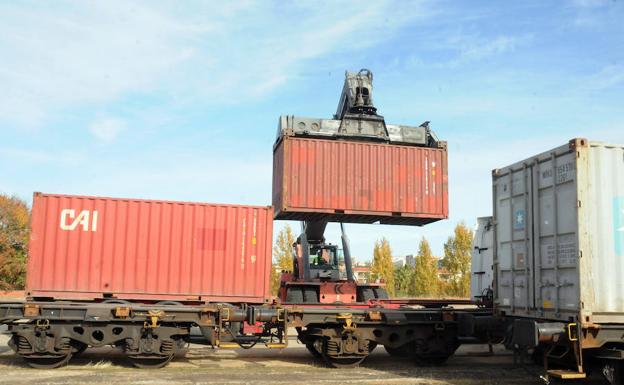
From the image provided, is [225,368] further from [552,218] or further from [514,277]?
[552,218]

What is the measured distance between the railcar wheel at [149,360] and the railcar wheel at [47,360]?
1.21 m

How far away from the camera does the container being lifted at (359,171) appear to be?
14070 millimetres

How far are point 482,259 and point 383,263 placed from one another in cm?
3874

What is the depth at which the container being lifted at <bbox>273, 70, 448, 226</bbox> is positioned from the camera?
1407 cm

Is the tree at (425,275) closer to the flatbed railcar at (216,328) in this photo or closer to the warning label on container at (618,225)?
the flatbed railcar at (216,328)

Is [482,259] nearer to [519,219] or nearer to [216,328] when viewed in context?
[519,219]

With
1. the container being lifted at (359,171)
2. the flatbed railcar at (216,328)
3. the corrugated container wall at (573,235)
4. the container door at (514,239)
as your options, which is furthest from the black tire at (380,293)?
the corrugated container wall at (573,235)

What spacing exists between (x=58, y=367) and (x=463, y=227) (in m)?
38.8

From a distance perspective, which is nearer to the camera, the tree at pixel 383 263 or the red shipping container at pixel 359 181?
the red shipping container at pixel 359 181

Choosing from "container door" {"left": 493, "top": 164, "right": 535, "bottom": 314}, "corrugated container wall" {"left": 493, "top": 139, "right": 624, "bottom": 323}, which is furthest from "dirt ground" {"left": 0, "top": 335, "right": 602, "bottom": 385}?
"corrugated container wall" {"left": 493, "top": 139, "right": 624, "bottom": 323}

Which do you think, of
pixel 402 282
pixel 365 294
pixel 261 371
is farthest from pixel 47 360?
pixel 402 282

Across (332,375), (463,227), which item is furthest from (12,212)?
(332,375)

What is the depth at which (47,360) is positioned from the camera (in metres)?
10.2

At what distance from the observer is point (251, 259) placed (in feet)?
38.5
